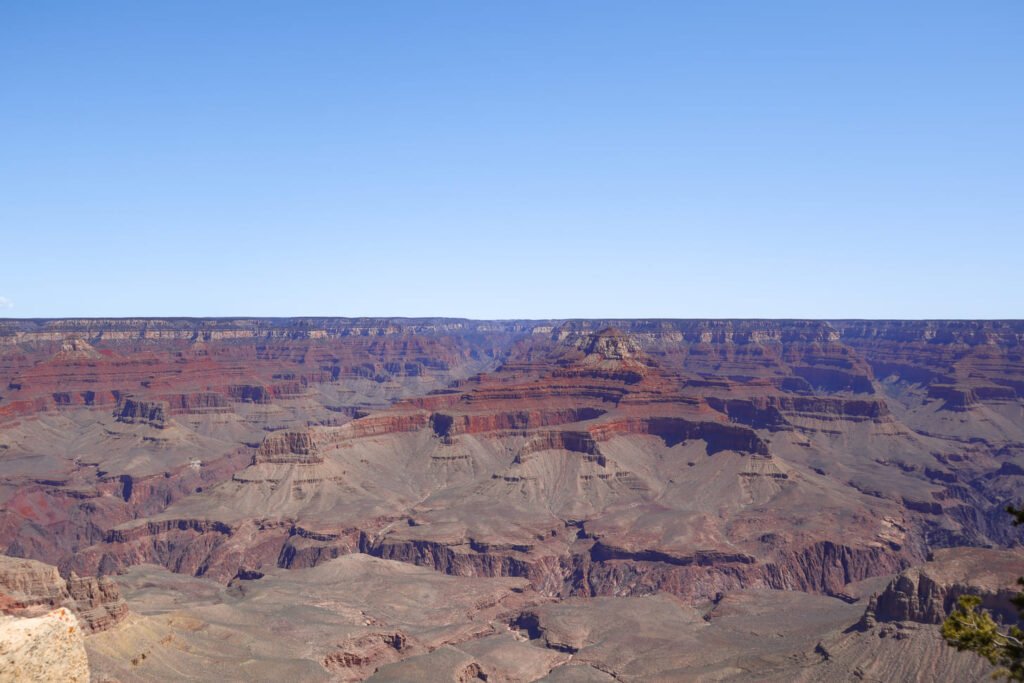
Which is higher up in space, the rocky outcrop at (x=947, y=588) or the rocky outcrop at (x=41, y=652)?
the rocky outcrop at (x=41, y=652)

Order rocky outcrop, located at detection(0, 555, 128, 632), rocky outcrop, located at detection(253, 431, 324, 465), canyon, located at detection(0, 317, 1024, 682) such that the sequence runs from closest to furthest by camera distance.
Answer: rocky outcrop, located at detection(0, 555, 128, 632) → canyon, located at detection(0, 317, 1024, 682) → rocky outcrop, located at detection(253, 431, 324, 465)

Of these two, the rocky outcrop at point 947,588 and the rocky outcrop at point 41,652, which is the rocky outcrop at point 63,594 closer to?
the rocky outcrop at point 41,652

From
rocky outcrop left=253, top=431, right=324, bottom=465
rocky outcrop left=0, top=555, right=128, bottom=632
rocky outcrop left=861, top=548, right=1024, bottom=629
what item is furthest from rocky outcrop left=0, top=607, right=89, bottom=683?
rocky outcrop left=253, top=431, right=324, bottom=465

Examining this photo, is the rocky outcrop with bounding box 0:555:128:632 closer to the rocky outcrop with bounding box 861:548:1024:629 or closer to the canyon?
the canyon

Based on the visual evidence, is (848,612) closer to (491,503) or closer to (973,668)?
(973,668)

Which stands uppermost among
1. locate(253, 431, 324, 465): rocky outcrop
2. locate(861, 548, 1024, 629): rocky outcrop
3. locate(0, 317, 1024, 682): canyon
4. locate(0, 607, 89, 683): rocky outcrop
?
locate(0, 607, 89, 683): rocky outcrop

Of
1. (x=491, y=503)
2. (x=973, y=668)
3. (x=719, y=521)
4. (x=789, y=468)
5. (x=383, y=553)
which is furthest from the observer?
(x=789, y=468)

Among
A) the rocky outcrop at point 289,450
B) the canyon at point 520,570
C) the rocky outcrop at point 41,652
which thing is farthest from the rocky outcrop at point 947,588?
the rocky outcrop at point 289,450

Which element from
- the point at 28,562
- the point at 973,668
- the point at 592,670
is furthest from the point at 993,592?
the point at 28,562

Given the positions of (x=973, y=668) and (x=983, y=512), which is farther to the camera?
(x=983, y=512)
